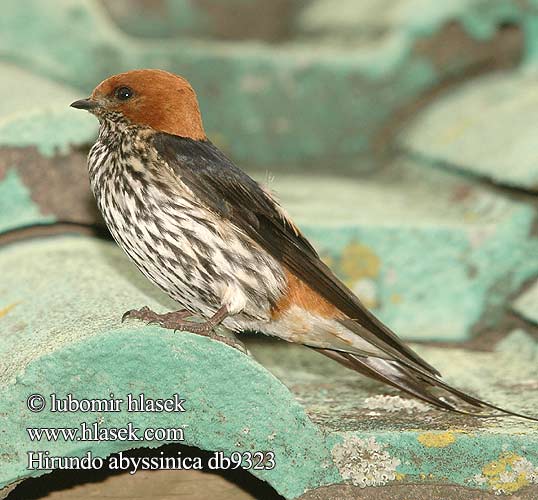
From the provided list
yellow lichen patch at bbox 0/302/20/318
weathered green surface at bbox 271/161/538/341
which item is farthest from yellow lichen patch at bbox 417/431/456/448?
weathered green surface at bbox 271/161/538/341

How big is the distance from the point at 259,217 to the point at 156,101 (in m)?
0.50

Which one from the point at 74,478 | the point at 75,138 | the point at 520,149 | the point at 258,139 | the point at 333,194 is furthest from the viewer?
the point at 258,139

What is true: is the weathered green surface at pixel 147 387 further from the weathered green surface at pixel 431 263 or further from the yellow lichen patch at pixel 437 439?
the weathered green surface at pixel 431 263

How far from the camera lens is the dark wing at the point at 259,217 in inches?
130

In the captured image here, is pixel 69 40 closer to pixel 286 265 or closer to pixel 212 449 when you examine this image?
pixel 286 265

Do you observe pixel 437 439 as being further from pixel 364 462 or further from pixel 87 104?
pixel 87 104

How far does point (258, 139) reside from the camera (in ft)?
21.2

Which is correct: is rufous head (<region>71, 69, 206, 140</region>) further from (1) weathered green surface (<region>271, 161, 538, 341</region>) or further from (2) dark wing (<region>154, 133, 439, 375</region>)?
(1) weathered green surface (<region>271, 161, 538, 341</region>)

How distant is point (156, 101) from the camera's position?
3.39m

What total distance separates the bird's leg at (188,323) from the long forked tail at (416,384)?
0.58 metres

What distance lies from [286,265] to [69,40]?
3142 millimetres

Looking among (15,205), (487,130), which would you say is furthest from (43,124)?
(487,130)

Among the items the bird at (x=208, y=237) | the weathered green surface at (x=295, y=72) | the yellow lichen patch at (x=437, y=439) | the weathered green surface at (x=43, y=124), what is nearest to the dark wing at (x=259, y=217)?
the bird at (x=208, y=237)

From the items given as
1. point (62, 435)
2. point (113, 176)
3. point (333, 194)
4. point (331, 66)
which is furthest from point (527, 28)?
point (62, 435)
